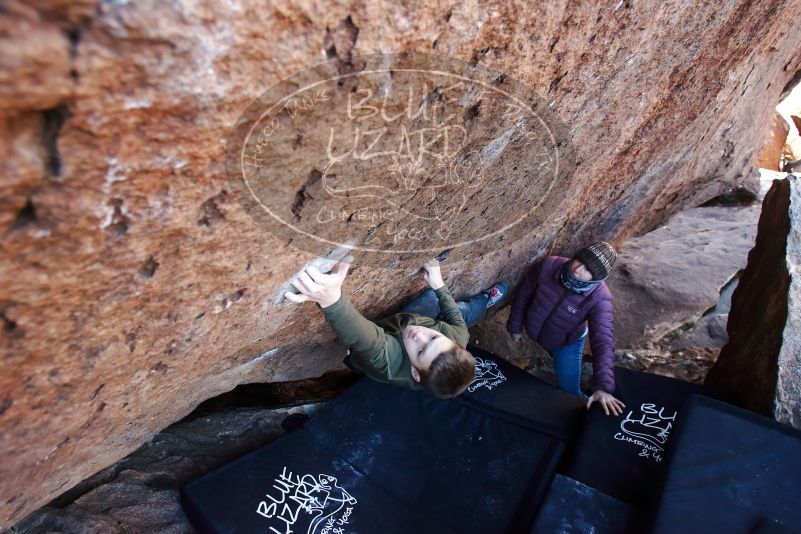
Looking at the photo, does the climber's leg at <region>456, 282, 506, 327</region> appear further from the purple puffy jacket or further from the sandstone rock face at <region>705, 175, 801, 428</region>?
the sandstone rock face at <region>705, 175, 801, 428</region>

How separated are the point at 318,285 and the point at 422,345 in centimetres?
68

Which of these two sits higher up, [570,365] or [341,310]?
[341,310]

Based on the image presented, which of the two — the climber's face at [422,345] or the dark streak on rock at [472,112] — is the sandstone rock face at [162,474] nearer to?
the climber's face at [422,345]

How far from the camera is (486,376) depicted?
3.51 metres

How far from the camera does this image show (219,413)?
126 inches

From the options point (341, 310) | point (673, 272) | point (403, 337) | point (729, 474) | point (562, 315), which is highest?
point (341, 310)

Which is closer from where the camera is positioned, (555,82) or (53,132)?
(53,132)

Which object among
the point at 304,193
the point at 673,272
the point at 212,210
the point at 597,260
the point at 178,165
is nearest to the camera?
the point at 178,165

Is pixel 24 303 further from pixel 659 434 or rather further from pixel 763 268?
pixel 763 268

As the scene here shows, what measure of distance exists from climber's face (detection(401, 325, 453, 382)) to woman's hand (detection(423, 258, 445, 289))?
37 centimetres

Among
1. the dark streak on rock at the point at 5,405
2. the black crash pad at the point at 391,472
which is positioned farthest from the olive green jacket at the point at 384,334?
the dark streak on rock at the point at 5,405

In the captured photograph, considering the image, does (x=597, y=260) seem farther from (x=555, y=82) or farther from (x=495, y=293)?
(x=555, y=82)

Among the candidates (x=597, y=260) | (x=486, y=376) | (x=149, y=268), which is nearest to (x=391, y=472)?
(x=486, y=376)

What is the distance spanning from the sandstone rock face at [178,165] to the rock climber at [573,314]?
1.53 ft
